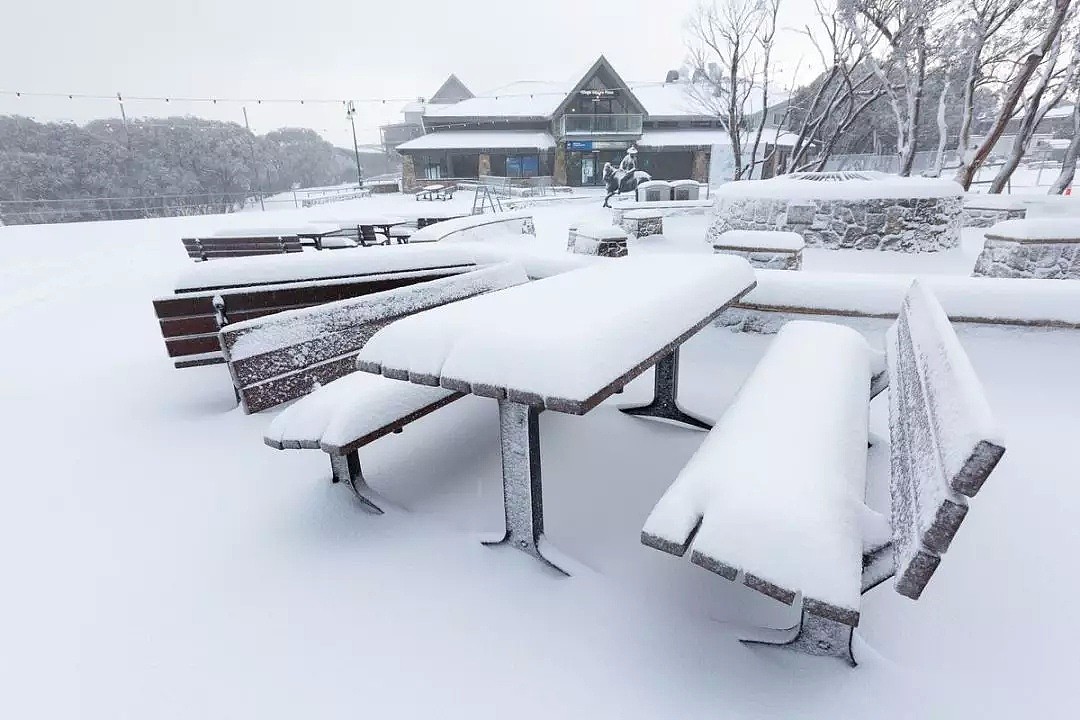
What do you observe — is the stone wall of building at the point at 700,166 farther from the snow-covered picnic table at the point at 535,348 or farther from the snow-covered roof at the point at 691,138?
the snow-covered picnic table at the point at 535,348

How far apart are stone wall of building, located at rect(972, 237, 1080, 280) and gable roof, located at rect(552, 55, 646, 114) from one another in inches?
1104

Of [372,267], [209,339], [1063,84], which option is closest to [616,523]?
[372,267]

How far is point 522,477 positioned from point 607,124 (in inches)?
1287

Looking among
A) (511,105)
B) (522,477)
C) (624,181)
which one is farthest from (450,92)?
(522,477)

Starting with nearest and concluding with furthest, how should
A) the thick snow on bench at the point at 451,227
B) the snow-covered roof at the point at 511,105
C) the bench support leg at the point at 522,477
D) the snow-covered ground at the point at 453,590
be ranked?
the snow-covered ground at the point at 453,590 < the bench support leg at the point at 522,477 < the thick snow on bench at the point at 451,227 < the snow-covered roof at the point at 511,105

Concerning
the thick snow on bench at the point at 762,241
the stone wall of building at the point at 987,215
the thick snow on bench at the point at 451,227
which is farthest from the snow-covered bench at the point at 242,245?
the stone wall of building at the point at 987,215

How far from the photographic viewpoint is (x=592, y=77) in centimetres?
3106

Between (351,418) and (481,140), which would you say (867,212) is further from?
(481,140)

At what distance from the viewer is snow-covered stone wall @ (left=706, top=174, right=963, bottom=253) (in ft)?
28.3

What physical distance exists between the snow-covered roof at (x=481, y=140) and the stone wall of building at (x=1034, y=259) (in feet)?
86.4

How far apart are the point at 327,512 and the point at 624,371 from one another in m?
1.61

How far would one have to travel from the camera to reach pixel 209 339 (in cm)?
370

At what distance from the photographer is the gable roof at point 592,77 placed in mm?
30406

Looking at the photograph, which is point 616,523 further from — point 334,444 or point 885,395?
point 885,395
